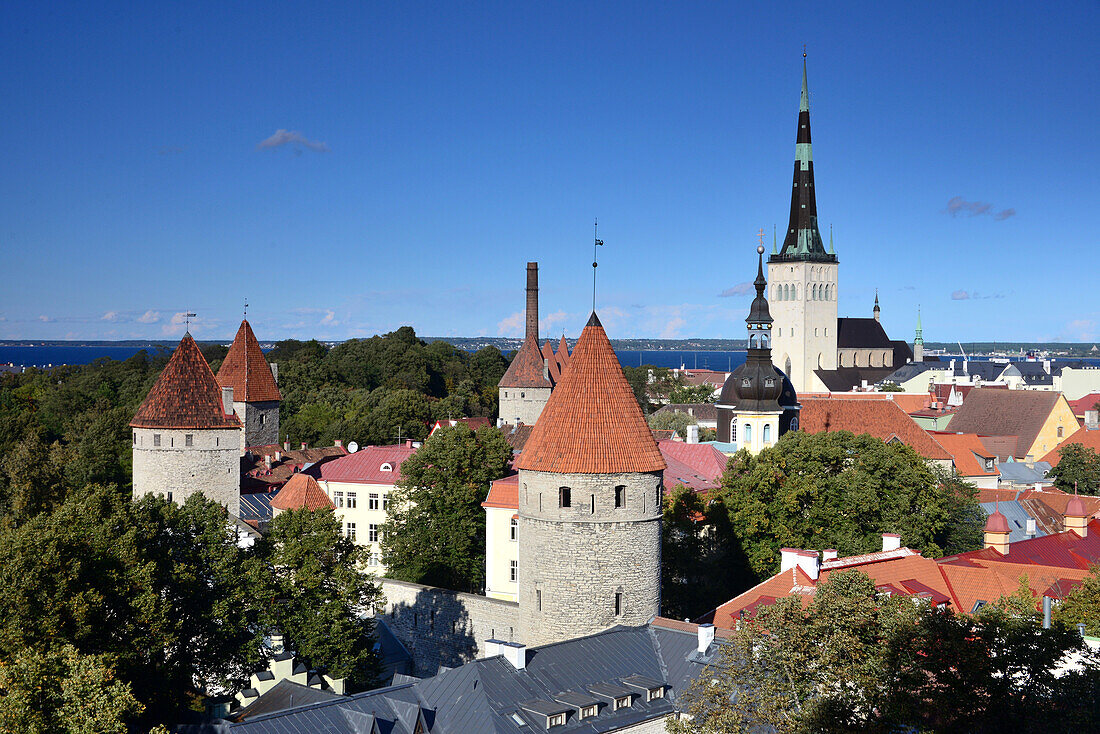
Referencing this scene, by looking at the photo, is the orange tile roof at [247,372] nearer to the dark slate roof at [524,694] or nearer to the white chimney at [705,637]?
the dark slate roof at [524,694]

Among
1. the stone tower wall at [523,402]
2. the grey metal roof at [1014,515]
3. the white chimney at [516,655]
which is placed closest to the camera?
the white chimney at [516,655]

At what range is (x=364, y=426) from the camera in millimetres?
75750

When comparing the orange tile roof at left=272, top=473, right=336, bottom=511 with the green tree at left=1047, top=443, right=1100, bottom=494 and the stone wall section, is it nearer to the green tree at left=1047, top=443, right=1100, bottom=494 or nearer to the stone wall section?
the stone wall section

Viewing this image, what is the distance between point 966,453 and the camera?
193 ft

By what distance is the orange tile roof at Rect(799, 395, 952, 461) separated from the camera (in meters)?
57.7

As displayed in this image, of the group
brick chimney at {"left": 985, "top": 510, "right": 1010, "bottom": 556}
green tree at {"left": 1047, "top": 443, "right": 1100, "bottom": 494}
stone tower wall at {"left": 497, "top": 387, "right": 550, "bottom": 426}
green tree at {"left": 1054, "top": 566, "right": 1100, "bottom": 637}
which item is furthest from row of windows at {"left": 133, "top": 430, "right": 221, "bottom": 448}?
green tree at {"left": 1047, "top": 443, "right": 1100, "bottom": 494}

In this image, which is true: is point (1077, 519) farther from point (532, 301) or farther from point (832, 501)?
point (532, 301)

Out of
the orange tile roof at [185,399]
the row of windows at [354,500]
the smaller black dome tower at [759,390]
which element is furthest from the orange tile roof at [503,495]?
the smaller black dome tower at [759,390]

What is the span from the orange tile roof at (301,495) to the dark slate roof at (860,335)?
3137 inches

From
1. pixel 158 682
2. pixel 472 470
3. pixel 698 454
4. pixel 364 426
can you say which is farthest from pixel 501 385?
pixel 158 682

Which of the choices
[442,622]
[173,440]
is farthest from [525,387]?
[442,622]

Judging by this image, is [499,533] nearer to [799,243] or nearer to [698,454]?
[698,454]

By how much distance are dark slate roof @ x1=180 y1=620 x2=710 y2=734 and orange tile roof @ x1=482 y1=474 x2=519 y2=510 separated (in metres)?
12.1

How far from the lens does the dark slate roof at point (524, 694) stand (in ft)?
69.4
